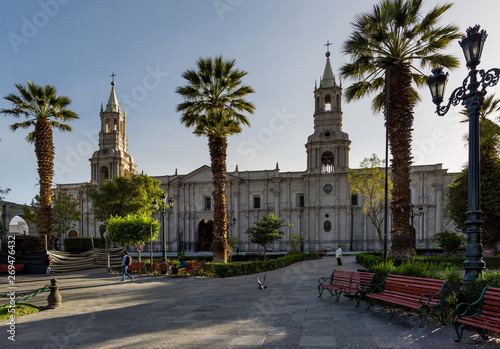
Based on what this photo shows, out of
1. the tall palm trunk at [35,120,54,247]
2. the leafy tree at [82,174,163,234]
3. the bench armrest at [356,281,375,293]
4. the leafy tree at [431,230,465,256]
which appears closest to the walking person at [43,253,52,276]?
the tall palm trunk at [35,120,54,247]

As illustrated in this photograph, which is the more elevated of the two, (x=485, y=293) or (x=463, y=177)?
(x=463, y=177)

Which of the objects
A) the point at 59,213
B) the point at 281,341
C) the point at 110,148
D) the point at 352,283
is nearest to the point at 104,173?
the point at 110,148

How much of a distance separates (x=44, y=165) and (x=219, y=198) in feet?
44.5

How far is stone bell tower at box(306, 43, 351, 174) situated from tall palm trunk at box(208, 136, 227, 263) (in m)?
25.8

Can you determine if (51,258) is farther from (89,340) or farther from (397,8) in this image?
(397,8)

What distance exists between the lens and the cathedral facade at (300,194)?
3972cm

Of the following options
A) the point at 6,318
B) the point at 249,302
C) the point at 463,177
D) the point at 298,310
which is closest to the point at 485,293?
the point at 298,310

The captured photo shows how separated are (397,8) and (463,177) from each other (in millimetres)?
11493

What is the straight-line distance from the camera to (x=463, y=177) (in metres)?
19.9

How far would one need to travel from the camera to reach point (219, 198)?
1802 centimetres

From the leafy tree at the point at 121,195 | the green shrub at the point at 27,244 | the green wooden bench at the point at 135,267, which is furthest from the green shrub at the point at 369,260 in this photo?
the green shrub at the point at 27,244

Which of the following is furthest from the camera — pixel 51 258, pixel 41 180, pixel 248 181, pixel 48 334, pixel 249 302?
pixel 248 181

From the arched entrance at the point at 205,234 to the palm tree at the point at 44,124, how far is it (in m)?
25.6

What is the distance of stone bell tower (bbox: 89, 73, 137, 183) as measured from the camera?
46906mm
